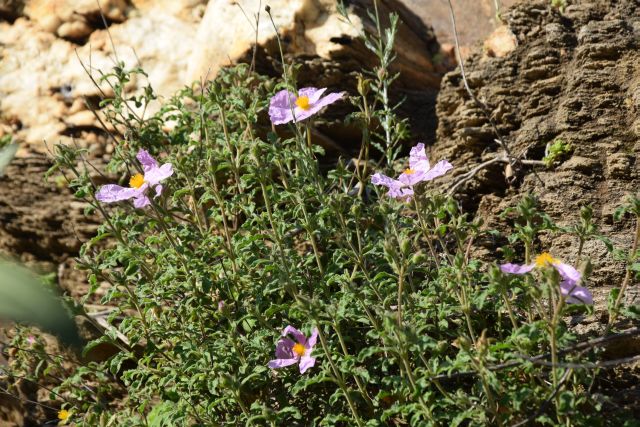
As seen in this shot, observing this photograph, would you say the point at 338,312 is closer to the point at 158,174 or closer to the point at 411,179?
the point at 411,179

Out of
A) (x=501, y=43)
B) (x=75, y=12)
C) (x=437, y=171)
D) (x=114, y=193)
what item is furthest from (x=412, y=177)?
(x=75, y=12)

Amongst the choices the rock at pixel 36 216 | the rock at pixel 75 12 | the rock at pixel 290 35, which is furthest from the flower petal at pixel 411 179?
the rock at pixel 75 12

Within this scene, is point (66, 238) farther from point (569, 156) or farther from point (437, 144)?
point (569, 156)

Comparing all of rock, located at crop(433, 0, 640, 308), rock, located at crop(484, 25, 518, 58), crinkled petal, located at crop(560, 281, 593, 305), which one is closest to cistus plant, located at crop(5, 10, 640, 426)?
crinkled petal, located at crop(560, 281, 593, 305)

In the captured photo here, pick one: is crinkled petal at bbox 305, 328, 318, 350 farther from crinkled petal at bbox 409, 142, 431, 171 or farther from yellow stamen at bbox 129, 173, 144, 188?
yellow stamen at bbox 129, 173, 144, 188

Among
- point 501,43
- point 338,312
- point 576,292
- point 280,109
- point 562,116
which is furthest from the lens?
point 501,43

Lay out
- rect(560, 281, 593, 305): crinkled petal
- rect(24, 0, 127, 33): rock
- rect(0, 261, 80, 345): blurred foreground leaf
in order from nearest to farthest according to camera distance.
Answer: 1. rect(0, 261, 80, 345): blurred foreground leaf
2. rect(560, 281, 593, 305): crinkled petal
3. rect(24, 0, 127, 33): rock

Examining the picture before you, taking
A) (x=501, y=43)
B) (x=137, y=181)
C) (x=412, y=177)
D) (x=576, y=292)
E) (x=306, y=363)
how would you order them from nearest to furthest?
(x=576, y=292) < (x=306, y=363) < (x=412, y=177) < (x=137, y=181) < (x=501, y=43)
